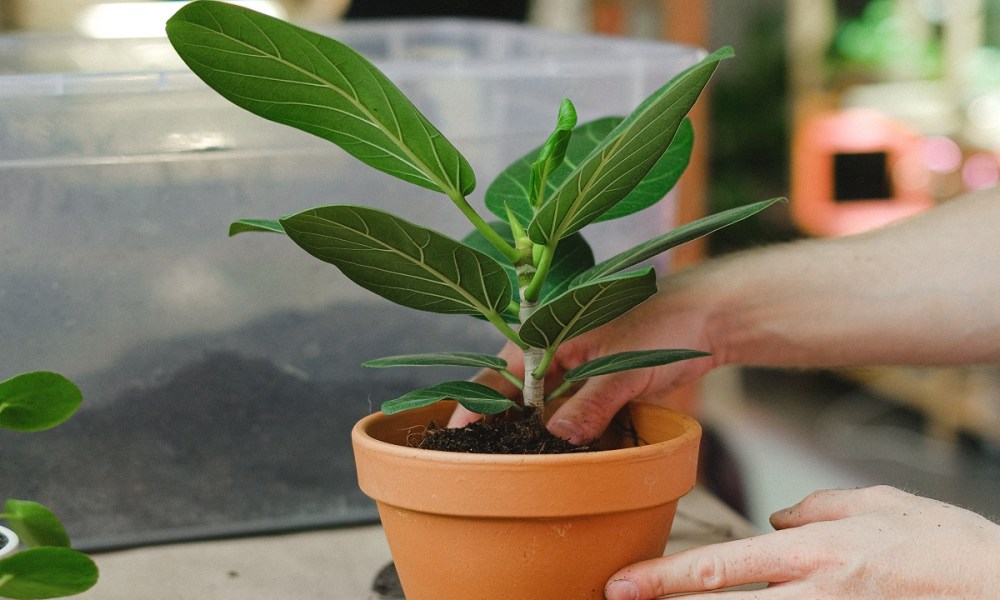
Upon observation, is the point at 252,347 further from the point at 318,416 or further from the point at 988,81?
the point at 988,81

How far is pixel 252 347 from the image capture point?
741 millimetres

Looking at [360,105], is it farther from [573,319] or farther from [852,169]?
[852,169]

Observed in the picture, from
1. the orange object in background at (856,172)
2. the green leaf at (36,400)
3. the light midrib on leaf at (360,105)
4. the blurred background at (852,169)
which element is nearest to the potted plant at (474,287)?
the light midrib on leaf at (360,105)

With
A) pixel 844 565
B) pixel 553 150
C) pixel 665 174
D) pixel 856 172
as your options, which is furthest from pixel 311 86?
pixel 856 172

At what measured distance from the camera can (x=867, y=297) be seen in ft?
2.38

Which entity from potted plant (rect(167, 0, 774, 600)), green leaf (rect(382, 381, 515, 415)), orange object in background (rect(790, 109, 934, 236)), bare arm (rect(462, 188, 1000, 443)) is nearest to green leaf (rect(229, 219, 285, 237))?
potted plant (rect(167, 0, 774, 600))

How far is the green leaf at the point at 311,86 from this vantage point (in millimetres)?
464

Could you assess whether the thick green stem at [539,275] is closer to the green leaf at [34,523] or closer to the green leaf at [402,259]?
the green leaf at [402,259]

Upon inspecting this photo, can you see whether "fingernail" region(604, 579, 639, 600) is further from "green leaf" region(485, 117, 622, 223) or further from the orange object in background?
the orange object in background

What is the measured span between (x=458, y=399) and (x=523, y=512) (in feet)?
0.23

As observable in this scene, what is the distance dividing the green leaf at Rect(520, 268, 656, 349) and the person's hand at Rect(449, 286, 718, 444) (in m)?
0.07

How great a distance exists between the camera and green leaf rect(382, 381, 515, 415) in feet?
1.70

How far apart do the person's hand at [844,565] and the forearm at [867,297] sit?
8.0 inches

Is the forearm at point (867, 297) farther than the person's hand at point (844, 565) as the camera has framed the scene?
Yes
